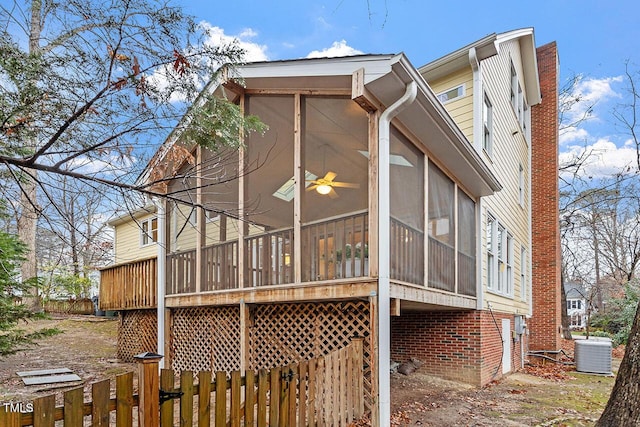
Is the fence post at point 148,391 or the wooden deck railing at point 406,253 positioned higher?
the wooden deck railing at point 406,253

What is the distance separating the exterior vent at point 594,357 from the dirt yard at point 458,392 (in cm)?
47

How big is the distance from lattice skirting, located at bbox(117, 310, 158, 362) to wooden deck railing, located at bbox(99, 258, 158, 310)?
1.07ft

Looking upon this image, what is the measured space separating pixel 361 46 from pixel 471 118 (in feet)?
14.9

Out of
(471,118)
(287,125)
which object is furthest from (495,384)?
(287,125)

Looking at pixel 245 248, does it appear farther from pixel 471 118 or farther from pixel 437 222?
pixel 471 118

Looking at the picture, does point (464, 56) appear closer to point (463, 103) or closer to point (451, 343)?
point (463, 103)

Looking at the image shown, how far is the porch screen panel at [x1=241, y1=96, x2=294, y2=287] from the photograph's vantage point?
6.97 m

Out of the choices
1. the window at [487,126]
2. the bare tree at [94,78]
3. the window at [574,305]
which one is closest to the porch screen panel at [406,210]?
the bare tree at [94,78]

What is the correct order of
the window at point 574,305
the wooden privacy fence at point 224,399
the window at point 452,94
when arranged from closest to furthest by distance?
the wooden privacy fence at point 224,399 → the window at point 452,94 → the window at point 574,305

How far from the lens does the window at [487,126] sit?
10.5 m

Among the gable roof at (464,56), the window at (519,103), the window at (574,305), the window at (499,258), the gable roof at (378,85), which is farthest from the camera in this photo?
the window at (574,305)

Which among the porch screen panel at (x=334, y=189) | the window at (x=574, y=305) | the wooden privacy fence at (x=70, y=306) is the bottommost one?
the window at (x=574, y=305)

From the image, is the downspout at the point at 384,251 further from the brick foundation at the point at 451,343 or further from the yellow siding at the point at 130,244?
the yellow siding at the point at 130,244

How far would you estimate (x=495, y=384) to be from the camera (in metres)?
9.86
